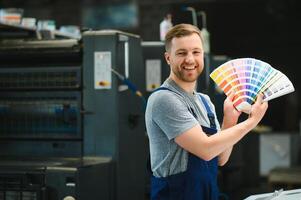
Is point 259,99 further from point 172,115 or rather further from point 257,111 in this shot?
point 172,115

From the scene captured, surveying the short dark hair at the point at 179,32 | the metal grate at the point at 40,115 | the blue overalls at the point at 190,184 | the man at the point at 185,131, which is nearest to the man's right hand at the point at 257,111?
the man at the point at 185,131

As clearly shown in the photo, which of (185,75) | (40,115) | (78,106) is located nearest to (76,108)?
(78,106)

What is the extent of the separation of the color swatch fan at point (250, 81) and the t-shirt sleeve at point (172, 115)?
8.5 inches

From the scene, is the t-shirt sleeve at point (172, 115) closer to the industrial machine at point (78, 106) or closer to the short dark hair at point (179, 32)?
the short dark hair at point (179, 32)

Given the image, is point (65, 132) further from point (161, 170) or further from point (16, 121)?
point (161, 170)

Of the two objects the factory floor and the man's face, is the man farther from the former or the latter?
the factory floor

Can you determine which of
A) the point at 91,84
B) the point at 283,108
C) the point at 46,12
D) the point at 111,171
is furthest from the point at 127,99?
the point at 46,12

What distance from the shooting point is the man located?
2.07 m

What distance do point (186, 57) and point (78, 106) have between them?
1.67 meters

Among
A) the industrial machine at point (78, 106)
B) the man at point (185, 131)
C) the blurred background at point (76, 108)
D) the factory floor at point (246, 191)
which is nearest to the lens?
the man at point (185, 131)

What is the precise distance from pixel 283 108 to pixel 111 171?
574 centimetres

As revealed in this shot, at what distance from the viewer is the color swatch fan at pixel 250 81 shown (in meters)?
2.17

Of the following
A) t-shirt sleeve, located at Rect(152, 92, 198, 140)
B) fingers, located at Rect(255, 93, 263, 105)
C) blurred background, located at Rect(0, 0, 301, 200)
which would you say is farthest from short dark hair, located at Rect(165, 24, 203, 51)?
blurred background, located at Rect(0, 0, 301, 200)

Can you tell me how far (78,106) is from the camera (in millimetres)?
3676
